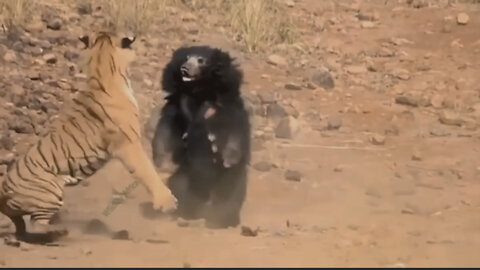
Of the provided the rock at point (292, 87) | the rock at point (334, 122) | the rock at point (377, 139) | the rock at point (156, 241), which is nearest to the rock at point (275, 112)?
the rock at point (334, 122)

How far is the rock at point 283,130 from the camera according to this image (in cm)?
827

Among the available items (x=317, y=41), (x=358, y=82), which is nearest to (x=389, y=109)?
(x=358, y=82)

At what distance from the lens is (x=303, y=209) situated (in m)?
6.63

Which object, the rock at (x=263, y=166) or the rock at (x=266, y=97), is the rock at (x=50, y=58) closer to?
the rock at (x=266, y=97)

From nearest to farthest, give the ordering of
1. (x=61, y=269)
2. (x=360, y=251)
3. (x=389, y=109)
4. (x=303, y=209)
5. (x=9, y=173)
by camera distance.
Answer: (x=61, y=269) → (x=360, y=251) → (x=9, y=173) → (x=303, y=209) → (x=389, y=109)

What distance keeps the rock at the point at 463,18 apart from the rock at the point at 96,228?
227 inches

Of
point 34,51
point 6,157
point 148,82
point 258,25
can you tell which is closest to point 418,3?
point 258,25

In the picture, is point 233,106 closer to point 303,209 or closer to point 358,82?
point 303,209

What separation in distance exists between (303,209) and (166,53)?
3.53m

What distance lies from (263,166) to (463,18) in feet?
14.2

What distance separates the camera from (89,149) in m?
6.25

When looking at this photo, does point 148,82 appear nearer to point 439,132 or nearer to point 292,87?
point 292,87

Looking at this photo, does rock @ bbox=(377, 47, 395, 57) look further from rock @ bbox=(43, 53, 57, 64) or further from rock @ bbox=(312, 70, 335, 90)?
rock @ bbox=(43, 53, 57, 64)

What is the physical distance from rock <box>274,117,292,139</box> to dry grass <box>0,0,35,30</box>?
3.03 m
